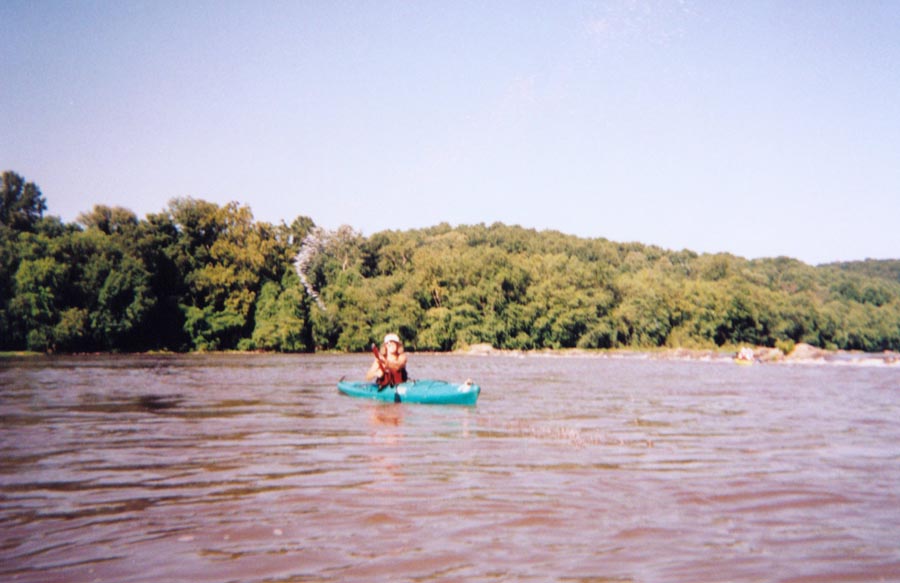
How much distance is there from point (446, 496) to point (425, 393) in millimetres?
8643

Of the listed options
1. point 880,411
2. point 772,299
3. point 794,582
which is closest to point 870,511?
point 794,582

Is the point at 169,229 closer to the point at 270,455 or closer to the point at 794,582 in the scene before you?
the point at 270,455

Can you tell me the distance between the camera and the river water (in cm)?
474

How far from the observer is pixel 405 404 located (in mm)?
16312

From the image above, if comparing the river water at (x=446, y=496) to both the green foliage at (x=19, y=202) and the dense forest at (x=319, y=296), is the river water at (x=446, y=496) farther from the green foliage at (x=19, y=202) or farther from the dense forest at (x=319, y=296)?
the green foliage at (x=19, y=202)

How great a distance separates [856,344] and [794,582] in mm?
83242

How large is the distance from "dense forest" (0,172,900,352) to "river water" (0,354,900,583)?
3923 cm

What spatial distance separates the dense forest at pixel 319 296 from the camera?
4931cm

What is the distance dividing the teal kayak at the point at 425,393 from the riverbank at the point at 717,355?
104 feet

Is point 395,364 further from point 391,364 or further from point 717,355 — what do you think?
point 717,355

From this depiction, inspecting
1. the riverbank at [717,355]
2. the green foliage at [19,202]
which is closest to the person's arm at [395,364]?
the riverbank at [717,355]

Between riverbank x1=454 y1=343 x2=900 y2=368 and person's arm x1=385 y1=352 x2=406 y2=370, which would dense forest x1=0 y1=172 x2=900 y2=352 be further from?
person's arm x1=385 y1=352 x2=406 y2=370

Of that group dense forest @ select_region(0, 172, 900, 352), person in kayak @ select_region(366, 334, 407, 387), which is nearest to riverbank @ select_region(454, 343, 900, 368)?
dense forest @ select_region(0, 172, 900, 352)

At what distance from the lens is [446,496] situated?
662cm
